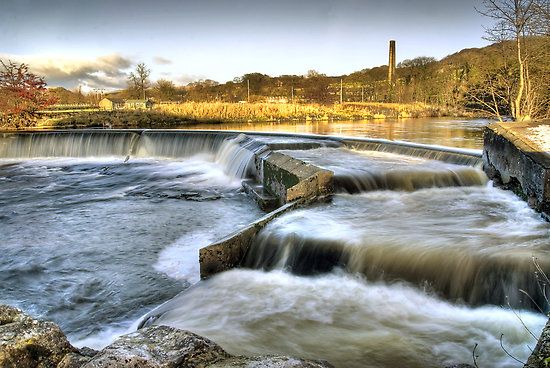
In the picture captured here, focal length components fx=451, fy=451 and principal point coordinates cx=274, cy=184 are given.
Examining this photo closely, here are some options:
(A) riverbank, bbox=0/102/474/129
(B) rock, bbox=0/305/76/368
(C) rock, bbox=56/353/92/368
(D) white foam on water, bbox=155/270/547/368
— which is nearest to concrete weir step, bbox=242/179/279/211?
(D) white foam on water, bbox=155/270/547/368

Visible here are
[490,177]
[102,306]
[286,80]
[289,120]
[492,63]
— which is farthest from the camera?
[286,80]

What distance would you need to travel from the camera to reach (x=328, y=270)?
19.4 feet

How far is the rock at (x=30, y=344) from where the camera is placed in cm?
278

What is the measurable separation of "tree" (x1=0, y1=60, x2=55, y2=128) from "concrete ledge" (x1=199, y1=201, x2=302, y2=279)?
Answer: 2842 cm

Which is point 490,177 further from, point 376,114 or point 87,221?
point 376,114

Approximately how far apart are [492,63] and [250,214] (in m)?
12.8

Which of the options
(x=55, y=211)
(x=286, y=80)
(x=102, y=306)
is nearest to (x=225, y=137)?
(x=55, y=211)

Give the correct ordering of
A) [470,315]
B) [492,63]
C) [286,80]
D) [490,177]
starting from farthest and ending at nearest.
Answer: [286,80] < [492,63] < [490,177] < [470,315]

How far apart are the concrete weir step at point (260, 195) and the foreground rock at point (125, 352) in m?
6.89

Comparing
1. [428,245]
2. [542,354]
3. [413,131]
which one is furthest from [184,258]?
[413,131]

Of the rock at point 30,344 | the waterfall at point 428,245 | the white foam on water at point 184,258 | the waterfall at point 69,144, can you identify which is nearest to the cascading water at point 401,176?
the waterfall at point 428,245

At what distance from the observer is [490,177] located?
9789 mm

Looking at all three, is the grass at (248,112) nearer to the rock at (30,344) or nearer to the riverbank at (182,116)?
the riverbank at (182,116)

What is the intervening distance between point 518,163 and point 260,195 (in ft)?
17.4
